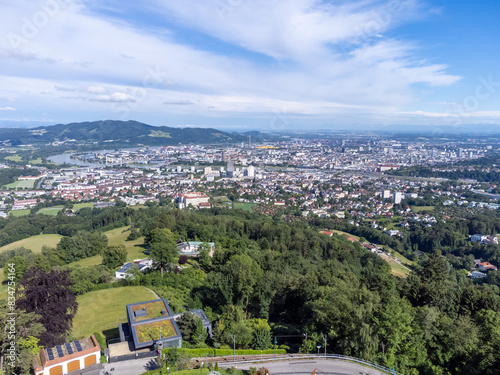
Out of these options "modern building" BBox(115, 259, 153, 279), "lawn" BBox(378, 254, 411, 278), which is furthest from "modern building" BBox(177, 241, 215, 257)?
"lawn" BBox(378, 254, 411, 278)

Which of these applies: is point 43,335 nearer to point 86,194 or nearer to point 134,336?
point 134,336

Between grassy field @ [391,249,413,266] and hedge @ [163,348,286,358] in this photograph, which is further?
grassy field @ [391,249,413,266]

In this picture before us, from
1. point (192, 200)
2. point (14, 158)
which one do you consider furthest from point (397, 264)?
point (14, 158)

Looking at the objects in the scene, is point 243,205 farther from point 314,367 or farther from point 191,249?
point 314,367

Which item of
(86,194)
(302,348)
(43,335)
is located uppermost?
(43,335)

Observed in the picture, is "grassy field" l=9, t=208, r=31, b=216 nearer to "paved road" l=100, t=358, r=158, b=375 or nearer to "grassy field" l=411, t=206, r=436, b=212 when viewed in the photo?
"paved road" l=100, t=358, r=158, b=375

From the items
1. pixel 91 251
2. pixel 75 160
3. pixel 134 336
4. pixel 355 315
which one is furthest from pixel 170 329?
pixel 75 160
